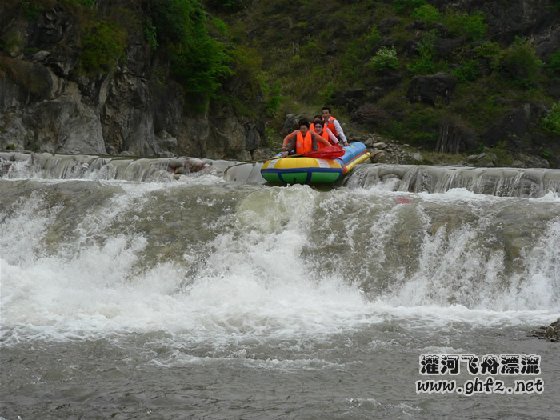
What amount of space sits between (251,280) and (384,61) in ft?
102

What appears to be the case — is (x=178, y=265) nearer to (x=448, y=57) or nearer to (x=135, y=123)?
(x=135, y=123)

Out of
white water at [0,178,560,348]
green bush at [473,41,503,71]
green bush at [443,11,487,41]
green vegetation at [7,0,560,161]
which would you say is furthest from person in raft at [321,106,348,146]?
green bush at [443,11,487,41]

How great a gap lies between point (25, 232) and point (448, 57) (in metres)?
30.9

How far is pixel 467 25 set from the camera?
39.6 meters

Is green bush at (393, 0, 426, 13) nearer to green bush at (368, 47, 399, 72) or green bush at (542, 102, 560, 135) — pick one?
green bush at (368, 47, 399, 72)

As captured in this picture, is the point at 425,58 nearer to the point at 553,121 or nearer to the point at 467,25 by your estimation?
the point at 467,25

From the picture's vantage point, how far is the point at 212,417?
17.1 feet

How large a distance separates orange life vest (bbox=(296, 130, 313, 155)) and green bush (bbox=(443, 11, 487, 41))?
93.4 feet

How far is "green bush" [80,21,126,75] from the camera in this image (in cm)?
2111

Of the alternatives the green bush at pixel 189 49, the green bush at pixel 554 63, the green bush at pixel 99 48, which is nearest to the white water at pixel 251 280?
the green bush at pixel 99 48

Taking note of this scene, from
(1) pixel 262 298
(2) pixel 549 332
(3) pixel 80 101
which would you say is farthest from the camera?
(3) pixel 80 101

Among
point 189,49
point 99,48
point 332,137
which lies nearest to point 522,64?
point 189,49

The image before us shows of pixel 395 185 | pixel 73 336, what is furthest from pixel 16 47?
pixel 73 336

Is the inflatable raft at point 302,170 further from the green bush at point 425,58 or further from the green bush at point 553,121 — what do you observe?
the green bush at point 425,58
